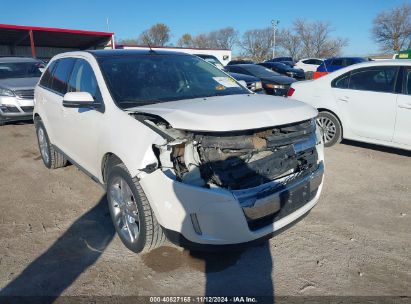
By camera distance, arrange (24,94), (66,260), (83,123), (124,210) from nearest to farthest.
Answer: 1. (66,260)
2. (124,210)
3. (83,123)
4. (24,94)

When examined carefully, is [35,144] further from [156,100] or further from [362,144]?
[362,144]

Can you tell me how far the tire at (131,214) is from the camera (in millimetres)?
2709

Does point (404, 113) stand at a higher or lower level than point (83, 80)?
lower

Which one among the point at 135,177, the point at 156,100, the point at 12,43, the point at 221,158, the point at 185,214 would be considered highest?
the point at 12,43

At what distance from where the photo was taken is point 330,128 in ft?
20.3

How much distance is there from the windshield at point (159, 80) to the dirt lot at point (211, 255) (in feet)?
4.61

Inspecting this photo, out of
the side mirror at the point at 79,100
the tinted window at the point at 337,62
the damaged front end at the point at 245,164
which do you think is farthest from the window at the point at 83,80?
the tinted window at the point at 337,62

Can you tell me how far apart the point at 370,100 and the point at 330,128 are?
0.87 metres

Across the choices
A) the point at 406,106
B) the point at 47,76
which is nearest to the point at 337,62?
the point at 406,106

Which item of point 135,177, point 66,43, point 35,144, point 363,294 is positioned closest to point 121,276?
point 135,177

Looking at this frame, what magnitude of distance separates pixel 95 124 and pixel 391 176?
407 centimetres

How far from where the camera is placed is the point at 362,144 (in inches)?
255

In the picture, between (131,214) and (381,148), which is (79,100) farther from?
(381,148)

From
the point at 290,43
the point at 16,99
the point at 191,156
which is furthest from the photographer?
the point at 290,43
